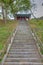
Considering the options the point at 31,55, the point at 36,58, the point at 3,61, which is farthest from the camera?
the point at 31,55

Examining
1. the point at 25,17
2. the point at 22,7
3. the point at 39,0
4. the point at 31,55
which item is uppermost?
the point at 31,55

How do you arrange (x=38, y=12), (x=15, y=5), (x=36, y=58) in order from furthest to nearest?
(x=38, y=12) → (x=15, y=5) → (x=36, y=58)

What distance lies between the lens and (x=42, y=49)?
1619 centimetres

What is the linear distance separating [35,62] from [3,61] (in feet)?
6.35

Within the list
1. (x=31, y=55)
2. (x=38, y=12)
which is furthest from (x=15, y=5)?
(x=31, y=55)

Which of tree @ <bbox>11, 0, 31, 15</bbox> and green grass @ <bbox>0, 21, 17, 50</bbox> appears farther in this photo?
tree @ <bbox>11, 0, 31, 15</bbox>

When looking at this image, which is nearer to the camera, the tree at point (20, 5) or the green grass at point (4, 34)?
the green grass at point (4, 34)

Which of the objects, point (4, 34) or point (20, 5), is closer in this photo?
point (4, 34)

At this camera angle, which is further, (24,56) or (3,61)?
(24,56)

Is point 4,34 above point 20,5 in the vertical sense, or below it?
above

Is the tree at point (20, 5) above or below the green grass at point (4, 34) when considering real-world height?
below

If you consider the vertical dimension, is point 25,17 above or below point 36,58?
below

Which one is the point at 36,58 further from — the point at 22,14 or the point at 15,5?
the point at 22,14

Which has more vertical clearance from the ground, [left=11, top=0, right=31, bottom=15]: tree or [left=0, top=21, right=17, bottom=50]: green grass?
[left=0, top=21, right=17, bottom=50]: green grass
